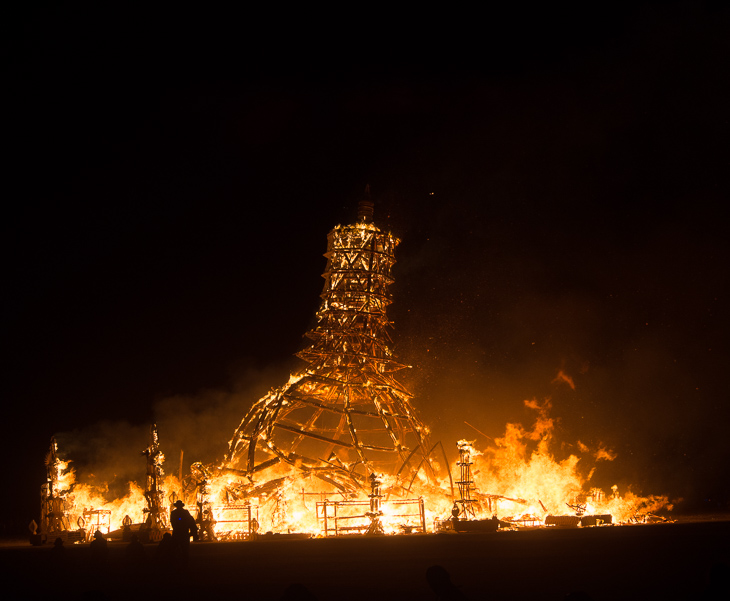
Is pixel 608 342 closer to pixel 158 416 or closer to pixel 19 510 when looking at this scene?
pixel 158 416

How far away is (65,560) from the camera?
52.4ft

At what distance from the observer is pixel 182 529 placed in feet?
44.9

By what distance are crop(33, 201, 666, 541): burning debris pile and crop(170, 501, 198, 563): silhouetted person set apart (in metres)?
8.30

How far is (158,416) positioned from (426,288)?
562 inches

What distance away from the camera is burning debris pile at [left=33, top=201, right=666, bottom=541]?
2309 cm

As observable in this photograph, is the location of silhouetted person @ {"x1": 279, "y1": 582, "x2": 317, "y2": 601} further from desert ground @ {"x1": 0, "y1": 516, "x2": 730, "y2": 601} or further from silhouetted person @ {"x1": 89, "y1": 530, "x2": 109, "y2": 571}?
silhouetted person @ {"x1": 89, "y1": 530, "x2": 109, "y2": 571}

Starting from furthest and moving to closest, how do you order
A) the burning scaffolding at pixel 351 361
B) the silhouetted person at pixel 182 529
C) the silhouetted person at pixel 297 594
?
the burning scaffolding at pixel 351 361 < the silhouetted person at pixel 182 529 < the silhouetted person at pixel 297 594

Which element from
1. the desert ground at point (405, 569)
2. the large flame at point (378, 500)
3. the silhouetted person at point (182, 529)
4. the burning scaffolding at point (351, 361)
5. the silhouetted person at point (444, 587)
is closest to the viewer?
the silhouetted person at point (444, 587)

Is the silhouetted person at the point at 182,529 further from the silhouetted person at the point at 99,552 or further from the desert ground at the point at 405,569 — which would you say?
the silhouetted person at the point at 99,552

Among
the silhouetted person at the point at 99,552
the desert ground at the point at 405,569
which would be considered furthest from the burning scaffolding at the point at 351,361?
the silhouetted person at the point at 99,552

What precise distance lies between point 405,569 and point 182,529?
4.31 m

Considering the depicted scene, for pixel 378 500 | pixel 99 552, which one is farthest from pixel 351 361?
pixel 99 552

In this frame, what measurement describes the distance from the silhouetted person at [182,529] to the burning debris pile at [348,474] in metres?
8.30

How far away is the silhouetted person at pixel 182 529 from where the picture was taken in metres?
13.5
